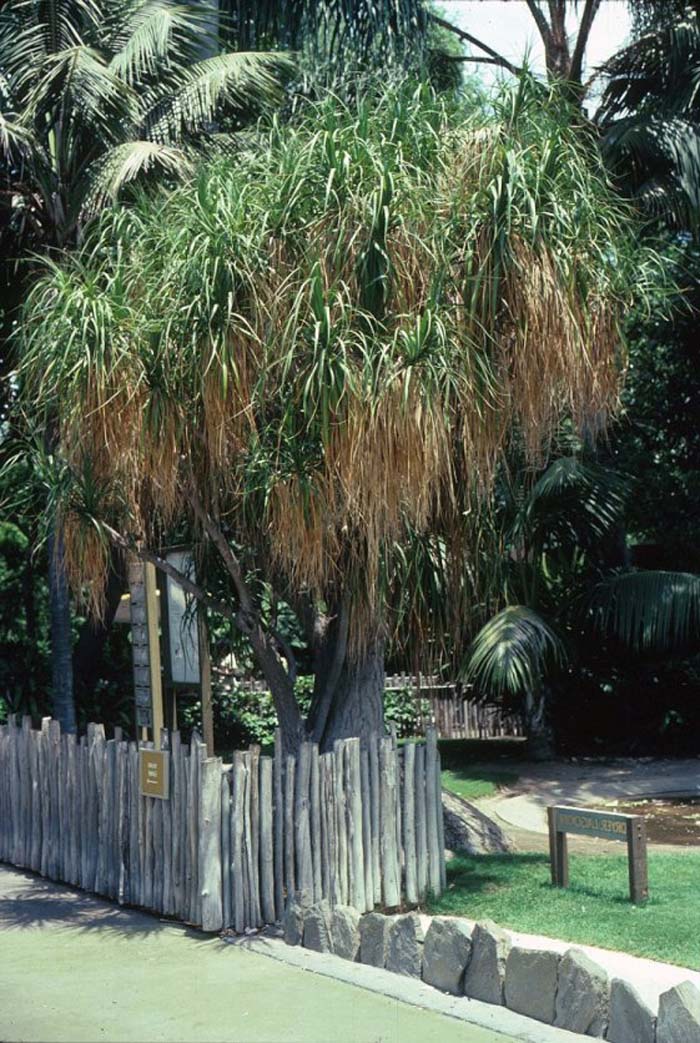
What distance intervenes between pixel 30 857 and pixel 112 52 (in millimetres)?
7979

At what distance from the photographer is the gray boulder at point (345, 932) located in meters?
7.87

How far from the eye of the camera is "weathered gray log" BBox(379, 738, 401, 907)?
29.9 ft

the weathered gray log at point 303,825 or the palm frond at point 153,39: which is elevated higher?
the palm frond at point 153,39

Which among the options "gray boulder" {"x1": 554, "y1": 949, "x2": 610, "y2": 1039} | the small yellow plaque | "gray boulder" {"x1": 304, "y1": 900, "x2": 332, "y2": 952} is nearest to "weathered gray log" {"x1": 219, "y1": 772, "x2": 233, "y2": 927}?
the small yellow plaque

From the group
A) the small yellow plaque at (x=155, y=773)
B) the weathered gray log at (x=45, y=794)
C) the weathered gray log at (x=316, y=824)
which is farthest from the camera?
the weathered gray log at (x=45, y=794)

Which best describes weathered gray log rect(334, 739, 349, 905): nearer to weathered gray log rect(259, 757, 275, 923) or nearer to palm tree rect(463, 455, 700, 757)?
weathered gray log rect(259, 757, 275, 923)

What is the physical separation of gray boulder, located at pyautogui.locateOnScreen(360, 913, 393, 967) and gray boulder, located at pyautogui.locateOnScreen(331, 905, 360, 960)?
0.20ft

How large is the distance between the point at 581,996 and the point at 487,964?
66cm

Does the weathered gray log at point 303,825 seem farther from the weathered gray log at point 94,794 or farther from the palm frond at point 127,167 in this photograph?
the palm frond at point 127,167

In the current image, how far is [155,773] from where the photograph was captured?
30.6ft

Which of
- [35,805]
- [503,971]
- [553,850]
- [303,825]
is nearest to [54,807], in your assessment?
[35,805]

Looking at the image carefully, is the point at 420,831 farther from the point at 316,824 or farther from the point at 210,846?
the point at 210,846

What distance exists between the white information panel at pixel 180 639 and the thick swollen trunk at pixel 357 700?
50.5 inches

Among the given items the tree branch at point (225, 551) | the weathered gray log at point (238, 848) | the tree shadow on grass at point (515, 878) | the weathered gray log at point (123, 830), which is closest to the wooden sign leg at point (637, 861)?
the tree shadow on grass at point (515, 878)
